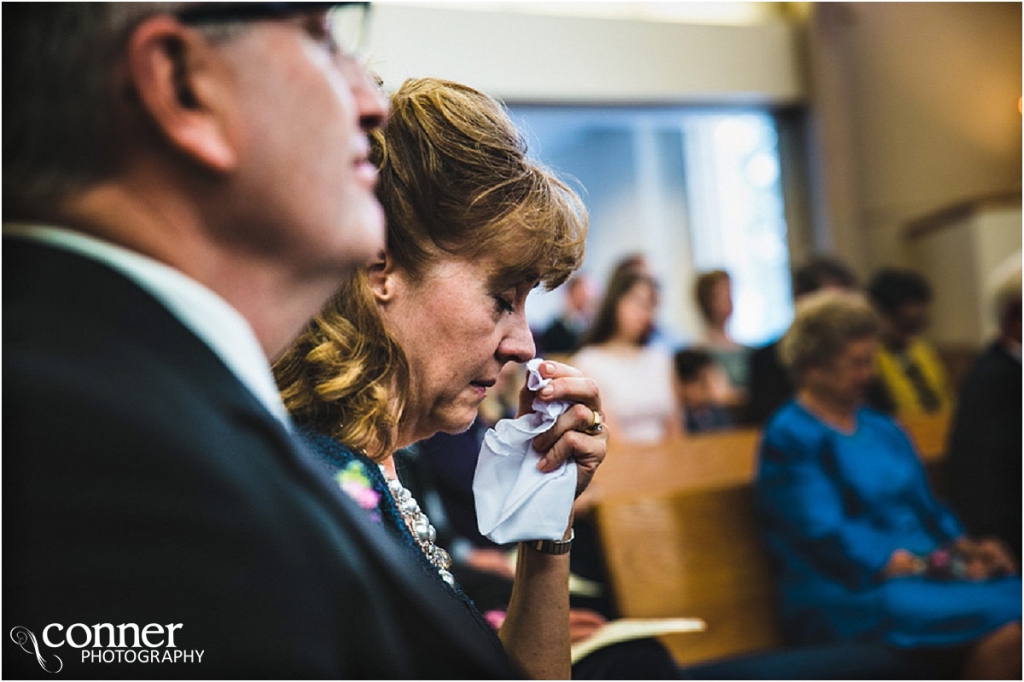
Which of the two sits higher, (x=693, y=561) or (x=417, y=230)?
(x=417, y=230)

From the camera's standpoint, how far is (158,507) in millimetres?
536

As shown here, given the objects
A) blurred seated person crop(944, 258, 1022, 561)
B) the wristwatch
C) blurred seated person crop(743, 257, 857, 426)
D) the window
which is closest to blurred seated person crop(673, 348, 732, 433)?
blurred seated person crop(743, 257, 857, 426)

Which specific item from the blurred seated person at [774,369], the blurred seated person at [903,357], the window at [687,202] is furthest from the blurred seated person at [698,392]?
the window at [687,202]

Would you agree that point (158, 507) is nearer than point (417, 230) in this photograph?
Yes

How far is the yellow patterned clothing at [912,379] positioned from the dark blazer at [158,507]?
14.2 ft

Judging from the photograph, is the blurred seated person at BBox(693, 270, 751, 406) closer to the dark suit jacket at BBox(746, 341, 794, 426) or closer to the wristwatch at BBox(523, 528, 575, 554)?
the dark suit jacket at BBox(746, 341, 794, 426)

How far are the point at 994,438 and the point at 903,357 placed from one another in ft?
7.29

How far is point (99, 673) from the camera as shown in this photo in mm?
620

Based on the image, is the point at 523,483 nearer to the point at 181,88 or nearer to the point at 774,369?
the point at 181,88

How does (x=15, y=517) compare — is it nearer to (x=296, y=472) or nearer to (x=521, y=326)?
(x=296, y=472)

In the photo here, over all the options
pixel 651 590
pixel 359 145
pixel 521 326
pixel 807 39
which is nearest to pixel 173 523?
pixel 359 145

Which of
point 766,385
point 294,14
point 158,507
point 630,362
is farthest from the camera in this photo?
point 766,385

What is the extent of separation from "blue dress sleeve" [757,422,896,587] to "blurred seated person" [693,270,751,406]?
243 centimetres

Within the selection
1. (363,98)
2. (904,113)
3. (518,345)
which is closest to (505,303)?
(518,345)
